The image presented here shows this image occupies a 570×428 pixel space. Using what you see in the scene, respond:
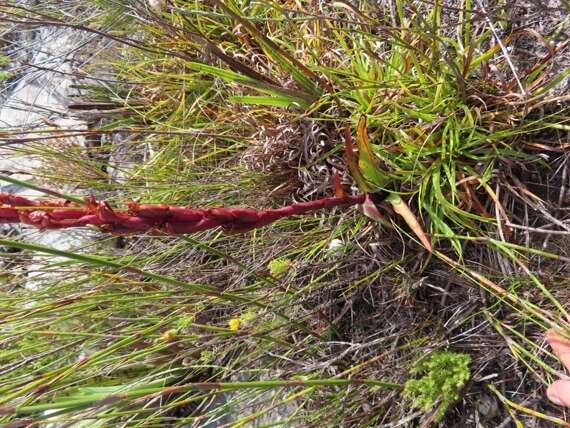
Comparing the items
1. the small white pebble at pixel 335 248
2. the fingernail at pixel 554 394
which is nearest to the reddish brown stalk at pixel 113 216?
the small white pebble at pixel 335 248

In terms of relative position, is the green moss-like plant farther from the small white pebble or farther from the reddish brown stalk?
the reddish brown stalk

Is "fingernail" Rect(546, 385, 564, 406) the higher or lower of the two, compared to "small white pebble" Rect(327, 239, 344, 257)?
lower

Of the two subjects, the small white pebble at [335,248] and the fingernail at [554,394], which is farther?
the small white pebble at [335,248]

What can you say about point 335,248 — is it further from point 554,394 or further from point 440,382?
point 554,394

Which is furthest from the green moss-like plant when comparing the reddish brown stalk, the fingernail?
the reddish brown stalk

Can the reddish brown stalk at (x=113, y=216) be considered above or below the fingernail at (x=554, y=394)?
above

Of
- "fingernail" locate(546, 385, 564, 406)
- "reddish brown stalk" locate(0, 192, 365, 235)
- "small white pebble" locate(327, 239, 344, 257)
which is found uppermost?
"reddish brown stalk" locate(0, 192, 365, 235)

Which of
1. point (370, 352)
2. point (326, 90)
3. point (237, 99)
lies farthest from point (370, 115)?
point (370, 352)

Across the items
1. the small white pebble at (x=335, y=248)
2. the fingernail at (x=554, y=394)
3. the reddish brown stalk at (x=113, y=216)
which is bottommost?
the fingernail at (x=554, y=394)

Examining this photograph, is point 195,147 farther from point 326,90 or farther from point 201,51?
point 326,90

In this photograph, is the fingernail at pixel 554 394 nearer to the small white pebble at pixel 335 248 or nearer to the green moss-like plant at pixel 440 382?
the green moss-like plant at pixel 440 382
